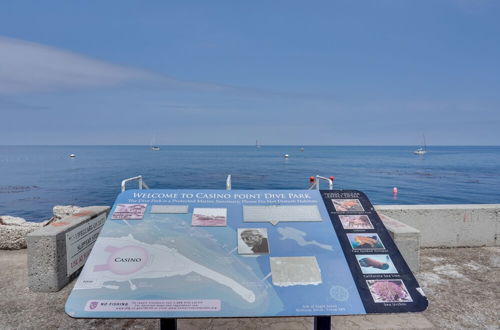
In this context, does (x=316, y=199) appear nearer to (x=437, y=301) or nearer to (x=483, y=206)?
(x=437, y=301)

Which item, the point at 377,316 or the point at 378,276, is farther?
the point at 377,316

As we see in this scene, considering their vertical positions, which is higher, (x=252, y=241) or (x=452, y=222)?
(x=252, y=241)

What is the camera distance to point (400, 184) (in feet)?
155

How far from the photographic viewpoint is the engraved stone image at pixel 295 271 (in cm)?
316

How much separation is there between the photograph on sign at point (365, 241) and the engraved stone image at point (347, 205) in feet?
1.25

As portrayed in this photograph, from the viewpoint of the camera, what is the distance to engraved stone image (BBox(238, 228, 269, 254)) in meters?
3.41

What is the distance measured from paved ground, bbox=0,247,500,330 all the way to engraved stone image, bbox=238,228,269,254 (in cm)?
139

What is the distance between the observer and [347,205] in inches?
159

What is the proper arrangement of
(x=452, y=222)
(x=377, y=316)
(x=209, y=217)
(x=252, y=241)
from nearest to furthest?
(x=252, y=241)
(x=209, y=217)
(x=377, y=316)
(x=452, y=222)

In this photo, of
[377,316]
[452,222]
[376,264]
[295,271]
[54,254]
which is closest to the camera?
[295,271]

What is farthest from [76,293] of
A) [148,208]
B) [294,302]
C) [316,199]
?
[316,199]

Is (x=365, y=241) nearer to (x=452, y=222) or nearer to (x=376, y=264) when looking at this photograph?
(x=376, y=264)

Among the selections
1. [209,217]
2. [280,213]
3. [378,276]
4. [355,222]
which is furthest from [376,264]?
[209,217]

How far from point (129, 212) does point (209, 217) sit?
3.00ft
